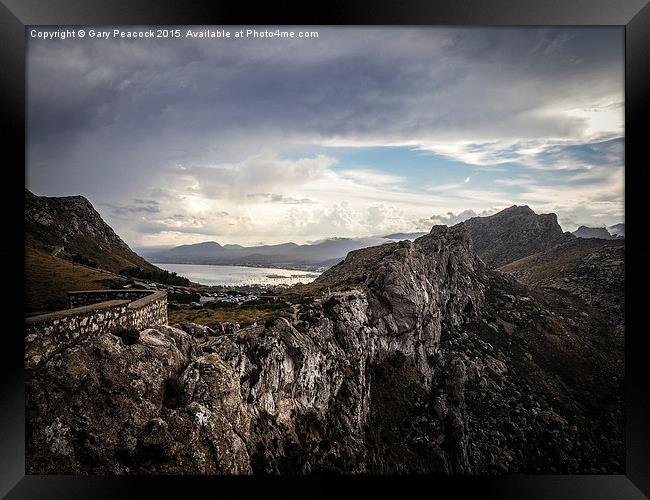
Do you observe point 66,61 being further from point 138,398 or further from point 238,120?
point 138,398

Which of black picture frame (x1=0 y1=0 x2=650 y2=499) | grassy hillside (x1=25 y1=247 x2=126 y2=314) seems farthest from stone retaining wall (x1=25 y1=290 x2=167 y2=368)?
black picture frame (x1=0 y1=0 x2=650 y2=499)

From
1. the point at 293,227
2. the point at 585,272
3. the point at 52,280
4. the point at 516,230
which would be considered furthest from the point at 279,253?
the point at 585,272

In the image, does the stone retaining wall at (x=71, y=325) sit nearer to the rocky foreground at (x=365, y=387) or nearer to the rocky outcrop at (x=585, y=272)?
the rocky foreground at (x=365, y=387)

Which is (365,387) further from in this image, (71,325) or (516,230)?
(71,325)

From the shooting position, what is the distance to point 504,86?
18.3ft

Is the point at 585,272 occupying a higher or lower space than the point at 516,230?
lower
